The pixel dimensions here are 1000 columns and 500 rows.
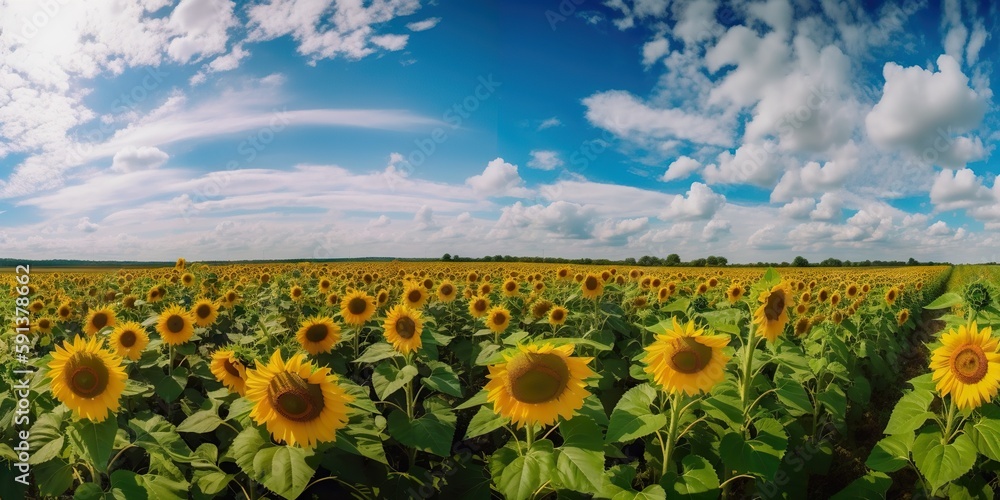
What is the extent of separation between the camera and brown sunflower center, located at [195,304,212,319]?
819 centimetres

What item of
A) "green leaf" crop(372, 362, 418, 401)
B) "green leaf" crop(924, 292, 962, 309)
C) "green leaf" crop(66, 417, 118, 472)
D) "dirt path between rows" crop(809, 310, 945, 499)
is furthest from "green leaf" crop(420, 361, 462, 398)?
"green leaf" crop(924, 292, 962, 309)

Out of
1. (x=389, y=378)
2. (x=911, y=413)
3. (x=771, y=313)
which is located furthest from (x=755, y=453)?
(x=389, y=378)

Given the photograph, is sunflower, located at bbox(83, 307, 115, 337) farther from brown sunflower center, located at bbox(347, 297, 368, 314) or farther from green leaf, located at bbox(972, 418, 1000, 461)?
green leaf, located at bbox(972, 418, 1000, 461)

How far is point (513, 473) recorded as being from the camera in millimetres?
3191

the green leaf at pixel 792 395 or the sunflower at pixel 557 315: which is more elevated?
the sunflower at pixel 557 315

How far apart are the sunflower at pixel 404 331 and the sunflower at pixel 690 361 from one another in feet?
8.20

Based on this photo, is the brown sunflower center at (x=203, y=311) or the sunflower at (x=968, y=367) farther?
the brown sunflower center at (x=203, y=311)

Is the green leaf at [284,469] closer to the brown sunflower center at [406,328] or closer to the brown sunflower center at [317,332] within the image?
the brown sunflower center at [406,328]

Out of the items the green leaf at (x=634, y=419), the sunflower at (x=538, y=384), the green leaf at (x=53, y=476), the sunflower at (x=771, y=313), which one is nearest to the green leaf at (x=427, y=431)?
the sunflower at (x=538, y=384)

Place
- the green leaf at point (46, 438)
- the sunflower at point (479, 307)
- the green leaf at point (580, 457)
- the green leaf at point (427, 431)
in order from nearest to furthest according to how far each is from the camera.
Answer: the green leaf at point (580, 457) < the green leaf at point (46, 438) < the green leaf at point (427, 431) < the sunflower at point (479, 307)

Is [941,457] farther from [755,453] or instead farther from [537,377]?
[537,377]

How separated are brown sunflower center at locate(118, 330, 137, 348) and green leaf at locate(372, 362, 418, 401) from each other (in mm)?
2969

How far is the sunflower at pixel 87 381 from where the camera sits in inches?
140

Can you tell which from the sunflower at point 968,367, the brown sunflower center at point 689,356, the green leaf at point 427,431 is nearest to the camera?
the brown sunflower center at point 689,356
